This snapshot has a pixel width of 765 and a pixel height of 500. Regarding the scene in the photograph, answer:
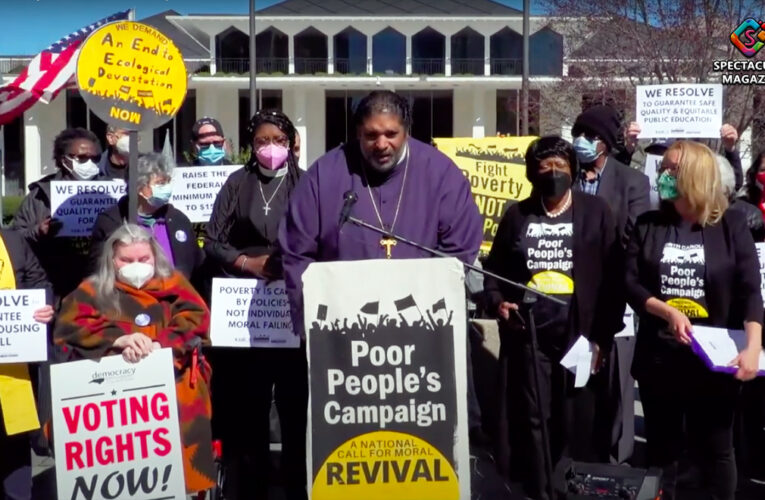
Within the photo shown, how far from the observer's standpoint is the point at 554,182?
588 centimetres

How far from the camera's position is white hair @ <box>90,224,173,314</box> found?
5.42m

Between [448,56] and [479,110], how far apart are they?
2875 mm

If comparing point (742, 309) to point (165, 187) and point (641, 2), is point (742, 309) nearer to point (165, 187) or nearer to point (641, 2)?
point (165, 187)

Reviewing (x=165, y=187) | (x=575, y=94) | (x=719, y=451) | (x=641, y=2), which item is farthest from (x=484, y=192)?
(x=575, y=94)

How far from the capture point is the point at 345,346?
4.92 metres

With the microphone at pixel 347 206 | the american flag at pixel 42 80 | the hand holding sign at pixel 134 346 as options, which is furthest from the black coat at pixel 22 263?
the american flag at pixel 42 80

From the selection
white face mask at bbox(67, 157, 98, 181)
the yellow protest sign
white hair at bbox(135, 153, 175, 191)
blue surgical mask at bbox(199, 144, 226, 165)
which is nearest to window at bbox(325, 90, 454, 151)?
the yellow protest sign

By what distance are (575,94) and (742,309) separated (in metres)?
21.8

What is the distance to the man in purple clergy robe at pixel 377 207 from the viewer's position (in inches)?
208

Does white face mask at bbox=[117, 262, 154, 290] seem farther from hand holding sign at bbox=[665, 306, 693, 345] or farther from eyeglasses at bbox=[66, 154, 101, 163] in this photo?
hand holding sign at bbox=[665, 306, 693, 345]

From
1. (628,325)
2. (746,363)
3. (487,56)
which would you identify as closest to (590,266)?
(746,363)

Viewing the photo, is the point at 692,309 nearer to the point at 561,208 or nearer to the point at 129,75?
the point at 561,208
